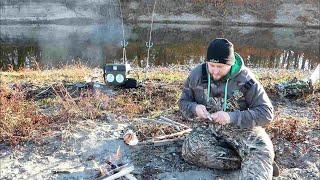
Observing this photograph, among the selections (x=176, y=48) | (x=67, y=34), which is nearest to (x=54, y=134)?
(x=176, y=48)

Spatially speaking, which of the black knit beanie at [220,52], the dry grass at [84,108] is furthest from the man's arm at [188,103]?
the dry grass at [84,108]

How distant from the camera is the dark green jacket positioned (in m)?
5.71

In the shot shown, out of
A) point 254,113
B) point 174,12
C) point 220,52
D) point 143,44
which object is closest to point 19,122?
point 220,52

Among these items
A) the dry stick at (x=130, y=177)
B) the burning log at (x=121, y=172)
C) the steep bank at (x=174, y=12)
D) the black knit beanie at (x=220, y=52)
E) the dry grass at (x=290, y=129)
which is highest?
the black knit beanie at (x=220, y=52)

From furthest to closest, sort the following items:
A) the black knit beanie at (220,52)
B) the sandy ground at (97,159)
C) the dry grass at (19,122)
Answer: the dry grass at (19,122)
the sandy ground at (97,159)
the black knit beanie at (220,52)

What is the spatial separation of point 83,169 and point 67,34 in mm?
21432

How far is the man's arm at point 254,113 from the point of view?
568cm

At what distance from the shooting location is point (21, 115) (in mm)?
7691

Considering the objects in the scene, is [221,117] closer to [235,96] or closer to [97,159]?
[235,96]

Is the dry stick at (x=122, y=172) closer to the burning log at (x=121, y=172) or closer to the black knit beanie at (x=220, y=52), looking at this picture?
the burning log at (x=121, y=172)

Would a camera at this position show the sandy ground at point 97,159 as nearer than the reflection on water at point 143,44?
Yes

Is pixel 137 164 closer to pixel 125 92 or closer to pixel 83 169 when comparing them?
pixel 83 169

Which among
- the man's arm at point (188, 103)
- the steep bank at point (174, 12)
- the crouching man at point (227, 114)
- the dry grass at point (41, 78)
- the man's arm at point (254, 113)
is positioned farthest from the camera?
the steep bank at point (174, 12)

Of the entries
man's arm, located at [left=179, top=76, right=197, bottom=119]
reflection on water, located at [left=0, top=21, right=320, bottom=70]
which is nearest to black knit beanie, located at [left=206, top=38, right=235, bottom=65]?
man's arm, located at [left=179, top=76, right=197, bottom=119]
